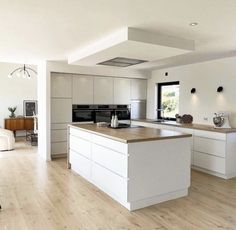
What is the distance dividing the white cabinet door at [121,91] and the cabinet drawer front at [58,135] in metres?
1.65

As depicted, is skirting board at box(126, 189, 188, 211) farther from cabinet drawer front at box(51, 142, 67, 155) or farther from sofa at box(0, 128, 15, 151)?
sofa at box(0, 128, 15, 151)

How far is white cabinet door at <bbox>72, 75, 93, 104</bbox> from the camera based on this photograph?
6133mm

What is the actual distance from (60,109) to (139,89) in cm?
242

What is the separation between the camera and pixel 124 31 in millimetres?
3205

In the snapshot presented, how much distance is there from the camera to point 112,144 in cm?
345

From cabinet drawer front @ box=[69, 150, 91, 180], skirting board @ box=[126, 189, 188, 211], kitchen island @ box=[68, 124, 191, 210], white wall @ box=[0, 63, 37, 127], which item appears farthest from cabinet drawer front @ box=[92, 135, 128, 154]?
white wall @ box=[0, 63, 37, 127]

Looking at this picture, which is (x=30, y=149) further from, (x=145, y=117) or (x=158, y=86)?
(x=158, y=86)

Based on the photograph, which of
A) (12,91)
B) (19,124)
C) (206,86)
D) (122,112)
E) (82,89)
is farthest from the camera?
(12,91)

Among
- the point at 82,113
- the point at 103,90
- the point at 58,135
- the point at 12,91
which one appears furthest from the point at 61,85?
the point at 12,91

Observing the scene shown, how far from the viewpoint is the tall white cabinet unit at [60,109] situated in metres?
5.92

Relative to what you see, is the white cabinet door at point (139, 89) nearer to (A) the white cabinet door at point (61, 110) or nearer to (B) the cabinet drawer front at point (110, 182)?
(A) the white cabinet door at point (61, 110)

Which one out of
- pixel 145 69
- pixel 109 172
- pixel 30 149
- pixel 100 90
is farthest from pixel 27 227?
pixel 145 69

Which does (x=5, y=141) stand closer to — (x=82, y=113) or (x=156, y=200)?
(x=82, y=113)

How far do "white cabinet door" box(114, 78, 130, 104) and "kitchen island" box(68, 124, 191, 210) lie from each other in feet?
9.59
